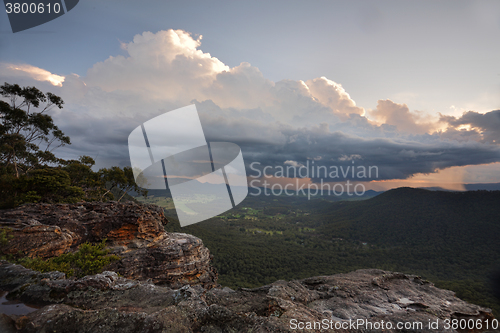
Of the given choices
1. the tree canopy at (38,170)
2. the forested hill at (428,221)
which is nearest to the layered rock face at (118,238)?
the tree canopy at (38,170)

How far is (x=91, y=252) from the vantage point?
13852 millimetres

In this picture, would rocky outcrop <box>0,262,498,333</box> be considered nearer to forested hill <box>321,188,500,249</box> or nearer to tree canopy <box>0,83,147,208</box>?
tree canopy <box>0,83,147,208</box>

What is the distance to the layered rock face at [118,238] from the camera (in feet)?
44.1

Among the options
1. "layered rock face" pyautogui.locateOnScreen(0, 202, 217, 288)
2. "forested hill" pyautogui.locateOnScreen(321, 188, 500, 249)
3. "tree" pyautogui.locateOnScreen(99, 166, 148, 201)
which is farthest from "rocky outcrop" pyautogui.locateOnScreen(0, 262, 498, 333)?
"forested hill" pyautogui.locateOnScreen(321, 188, 500, 249)

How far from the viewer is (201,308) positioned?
5340mm

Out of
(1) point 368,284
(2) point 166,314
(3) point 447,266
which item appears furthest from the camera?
(3) point 447,266

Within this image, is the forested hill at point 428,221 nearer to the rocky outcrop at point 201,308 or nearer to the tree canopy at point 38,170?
the rocky outcrop at point 201,308

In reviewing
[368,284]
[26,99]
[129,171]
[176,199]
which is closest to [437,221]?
[368,284]

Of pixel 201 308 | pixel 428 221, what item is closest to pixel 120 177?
pixel 201 308

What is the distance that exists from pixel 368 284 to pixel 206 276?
2025cm

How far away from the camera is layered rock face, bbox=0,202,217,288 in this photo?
44.1ft

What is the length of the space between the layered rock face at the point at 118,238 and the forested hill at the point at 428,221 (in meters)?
104

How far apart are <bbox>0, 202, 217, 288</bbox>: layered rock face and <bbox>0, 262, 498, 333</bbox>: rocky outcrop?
28.0 ft

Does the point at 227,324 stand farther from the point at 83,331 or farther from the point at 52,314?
the point at 52,314
